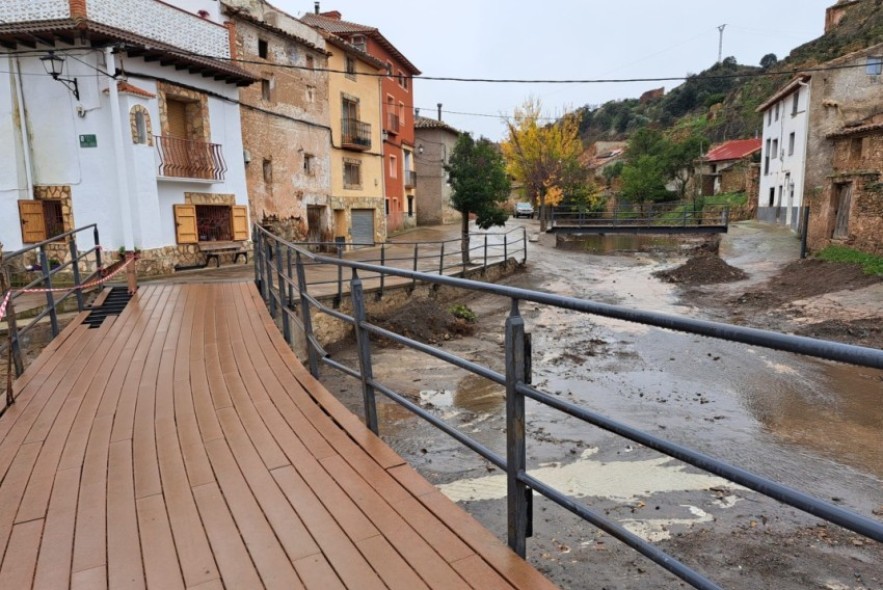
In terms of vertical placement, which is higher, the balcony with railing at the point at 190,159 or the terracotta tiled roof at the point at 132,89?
the terracotta tiled roof at the point at 132,89

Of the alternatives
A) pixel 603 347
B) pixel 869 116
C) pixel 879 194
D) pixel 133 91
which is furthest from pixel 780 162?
pixel 133 91

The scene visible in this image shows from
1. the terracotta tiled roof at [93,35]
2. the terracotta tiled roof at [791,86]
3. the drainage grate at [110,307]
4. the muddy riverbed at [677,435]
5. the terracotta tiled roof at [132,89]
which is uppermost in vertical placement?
the terracotta tiled roof at [791,86]

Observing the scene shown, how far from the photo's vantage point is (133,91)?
12227mm

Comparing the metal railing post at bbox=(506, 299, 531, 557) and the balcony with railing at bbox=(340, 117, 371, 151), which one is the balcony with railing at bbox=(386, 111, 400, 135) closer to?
the balcony with railing at bbox=(340, 117, 371, 151)

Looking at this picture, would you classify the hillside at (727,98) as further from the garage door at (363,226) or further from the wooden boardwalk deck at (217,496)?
the wooden boardwalk deck at (217,496)

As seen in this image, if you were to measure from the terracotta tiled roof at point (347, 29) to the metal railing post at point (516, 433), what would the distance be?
81.6 feet

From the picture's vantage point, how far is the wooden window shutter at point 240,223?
15484 mm

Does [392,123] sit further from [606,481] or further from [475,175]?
[606,481]

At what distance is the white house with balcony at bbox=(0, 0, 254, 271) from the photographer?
11.7m

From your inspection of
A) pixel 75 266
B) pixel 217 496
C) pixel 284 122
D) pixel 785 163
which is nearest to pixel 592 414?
pixel 217 496

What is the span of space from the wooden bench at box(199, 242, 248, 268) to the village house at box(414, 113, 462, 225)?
19874 millimetres

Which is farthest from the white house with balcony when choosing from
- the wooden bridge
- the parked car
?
the parked car

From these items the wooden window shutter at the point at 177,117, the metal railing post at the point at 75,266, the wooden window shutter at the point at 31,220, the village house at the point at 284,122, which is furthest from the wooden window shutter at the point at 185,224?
the metal railing post at the point at 75,266

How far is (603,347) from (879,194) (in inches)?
401
